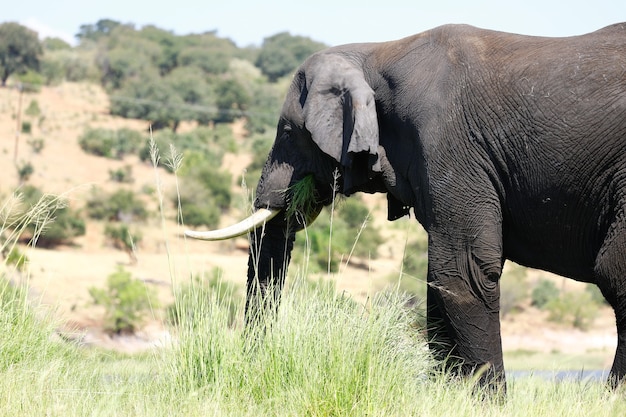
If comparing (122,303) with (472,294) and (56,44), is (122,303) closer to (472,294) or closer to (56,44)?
(472,294)

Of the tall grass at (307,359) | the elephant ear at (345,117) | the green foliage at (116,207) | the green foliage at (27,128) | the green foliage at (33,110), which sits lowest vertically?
the green foliage at (116,207)

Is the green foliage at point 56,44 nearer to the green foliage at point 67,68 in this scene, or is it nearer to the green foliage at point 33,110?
the green foliage at point 67,68

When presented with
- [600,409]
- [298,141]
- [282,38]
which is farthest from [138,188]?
[282,38]

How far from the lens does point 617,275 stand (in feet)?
18.0

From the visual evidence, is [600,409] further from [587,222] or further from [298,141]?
[298,141]

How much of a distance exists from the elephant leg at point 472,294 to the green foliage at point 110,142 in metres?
37.3

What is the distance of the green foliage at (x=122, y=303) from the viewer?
21.5 m

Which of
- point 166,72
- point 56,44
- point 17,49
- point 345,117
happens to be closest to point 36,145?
point 17,49

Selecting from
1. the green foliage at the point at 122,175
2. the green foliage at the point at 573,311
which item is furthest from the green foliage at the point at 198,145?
the green foliage at the point at 573,311

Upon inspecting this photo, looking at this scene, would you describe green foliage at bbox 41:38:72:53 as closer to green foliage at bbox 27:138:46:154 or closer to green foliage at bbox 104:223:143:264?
green foliage at bbox 27:138:46:154

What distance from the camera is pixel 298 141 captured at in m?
7.40

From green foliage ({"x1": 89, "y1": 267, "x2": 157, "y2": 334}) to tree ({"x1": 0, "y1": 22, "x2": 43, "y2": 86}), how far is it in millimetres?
35865

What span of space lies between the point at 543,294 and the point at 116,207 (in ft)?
47.5

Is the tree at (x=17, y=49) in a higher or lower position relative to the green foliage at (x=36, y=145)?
higher
